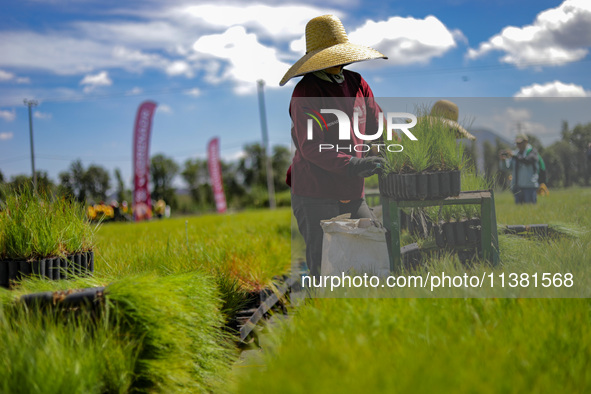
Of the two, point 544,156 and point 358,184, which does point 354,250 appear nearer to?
point 358,184

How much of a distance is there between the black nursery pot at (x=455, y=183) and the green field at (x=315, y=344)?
483 millimetres

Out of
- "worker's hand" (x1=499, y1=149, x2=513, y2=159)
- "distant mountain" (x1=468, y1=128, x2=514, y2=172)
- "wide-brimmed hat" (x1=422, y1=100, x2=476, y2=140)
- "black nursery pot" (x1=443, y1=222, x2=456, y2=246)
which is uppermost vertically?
"wide-brimmed hat" (x1=422, y1=100, x2=476, y2=140)

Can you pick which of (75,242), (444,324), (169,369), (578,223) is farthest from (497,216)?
(75,242)

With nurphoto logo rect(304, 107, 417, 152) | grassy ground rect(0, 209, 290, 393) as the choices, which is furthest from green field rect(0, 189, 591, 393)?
nurphoto logo rect(304, 107, 417, 152)

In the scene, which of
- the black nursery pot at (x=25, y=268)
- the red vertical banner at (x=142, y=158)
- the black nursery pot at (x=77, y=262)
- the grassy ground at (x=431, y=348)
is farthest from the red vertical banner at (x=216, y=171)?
the grassy ground at (x=431, y=348)

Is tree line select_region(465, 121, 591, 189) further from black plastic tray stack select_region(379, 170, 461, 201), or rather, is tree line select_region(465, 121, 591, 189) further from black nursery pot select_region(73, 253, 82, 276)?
black nursery pot select_region(73, 253, 82, 276)

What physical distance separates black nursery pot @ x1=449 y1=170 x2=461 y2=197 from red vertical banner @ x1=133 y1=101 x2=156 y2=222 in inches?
653

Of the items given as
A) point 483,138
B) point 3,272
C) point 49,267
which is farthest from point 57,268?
point 483,138

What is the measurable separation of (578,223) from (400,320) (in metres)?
1.99

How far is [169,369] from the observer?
7.74 feet

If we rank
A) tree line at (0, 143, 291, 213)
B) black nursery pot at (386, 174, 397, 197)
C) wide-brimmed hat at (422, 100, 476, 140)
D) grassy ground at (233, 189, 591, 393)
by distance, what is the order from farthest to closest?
tree line at (0, 143, 291, 213), wide-brimmed hat at (422, 100, 476, 140), black nursery pot at (386, 174, 397, 197), grassy ground at (233, 189, 591, 393)

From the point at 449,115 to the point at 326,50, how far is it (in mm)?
1003

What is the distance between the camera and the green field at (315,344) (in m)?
1.74

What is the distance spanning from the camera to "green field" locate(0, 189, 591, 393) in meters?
1.74
